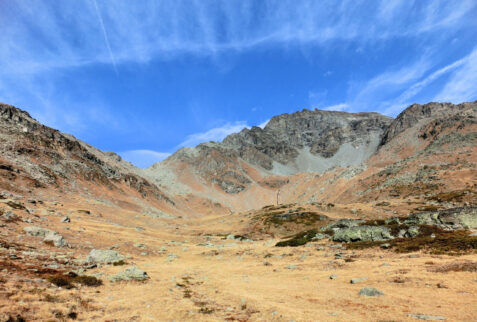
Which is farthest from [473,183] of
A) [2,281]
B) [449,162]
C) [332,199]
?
[2,281]

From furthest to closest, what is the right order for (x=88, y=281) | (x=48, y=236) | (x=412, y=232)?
(x=412, y=232)
(x=48, y=236)
(x=88, y=281)

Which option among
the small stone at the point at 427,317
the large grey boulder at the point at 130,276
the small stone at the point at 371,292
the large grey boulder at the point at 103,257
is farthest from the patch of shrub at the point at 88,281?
the small stone at the point at 427,317

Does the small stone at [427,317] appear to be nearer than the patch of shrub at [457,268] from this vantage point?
Yes

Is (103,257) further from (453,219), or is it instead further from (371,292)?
(453,219)

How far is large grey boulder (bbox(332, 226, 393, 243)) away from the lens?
111 feet

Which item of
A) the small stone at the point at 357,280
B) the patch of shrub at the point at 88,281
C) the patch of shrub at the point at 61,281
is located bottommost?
the small stone at the point at 357,280

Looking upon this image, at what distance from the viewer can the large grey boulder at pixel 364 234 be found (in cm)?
3369

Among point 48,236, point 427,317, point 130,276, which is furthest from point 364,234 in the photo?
point 48,236

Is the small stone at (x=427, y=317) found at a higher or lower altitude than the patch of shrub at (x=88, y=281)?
lower

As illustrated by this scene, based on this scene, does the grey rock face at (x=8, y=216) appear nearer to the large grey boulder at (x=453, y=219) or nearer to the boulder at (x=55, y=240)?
the boulder at (x=55, y=240)

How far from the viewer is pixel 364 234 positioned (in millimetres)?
34688

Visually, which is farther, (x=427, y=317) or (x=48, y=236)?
(x=48, y=236)

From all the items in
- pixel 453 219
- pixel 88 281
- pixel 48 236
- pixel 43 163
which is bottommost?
pixel 88 281

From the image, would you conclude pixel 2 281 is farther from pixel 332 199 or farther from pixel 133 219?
pixel 332 199
